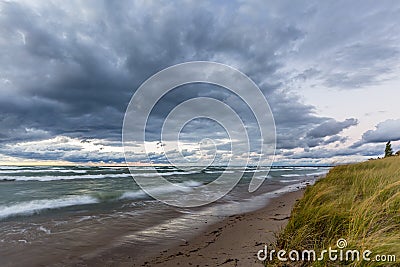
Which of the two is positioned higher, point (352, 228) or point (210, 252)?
point (352, 228)

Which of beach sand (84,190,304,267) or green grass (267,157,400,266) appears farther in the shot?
beach sand (84,190,304,267)

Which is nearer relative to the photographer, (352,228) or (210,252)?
(352,228)

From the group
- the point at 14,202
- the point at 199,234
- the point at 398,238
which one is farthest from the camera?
the point at 14,202

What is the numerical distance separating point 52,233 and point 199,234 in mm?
4994

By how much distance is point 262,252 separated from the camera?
5191 mm

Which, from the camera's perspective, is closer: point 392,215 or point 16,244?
point 392,215

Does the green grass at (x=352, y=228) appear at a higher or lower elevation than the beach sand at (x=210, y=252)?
higher

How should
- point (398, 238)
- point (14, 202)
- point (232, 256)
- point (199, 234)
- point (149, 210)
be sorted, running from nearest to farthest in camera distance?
point (398, 238) < point (232, 256) < point (199, 234) < point (149, 210) < point (14, 202)

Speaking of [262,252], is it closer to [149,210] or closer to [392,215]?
[392,215]

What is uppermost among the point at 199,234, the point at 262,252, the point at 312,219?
the point at 312,219

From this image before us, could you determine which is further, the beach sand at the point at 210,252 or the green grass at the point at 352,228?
the beach sand at the point at 210,252

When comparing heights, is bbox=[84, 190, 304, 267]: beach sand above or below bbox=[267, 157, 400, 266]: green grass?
below

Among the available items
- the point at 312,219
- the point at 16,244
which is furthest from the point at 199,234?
the point at 16,244

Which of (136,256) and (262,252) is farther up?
(262,252)
